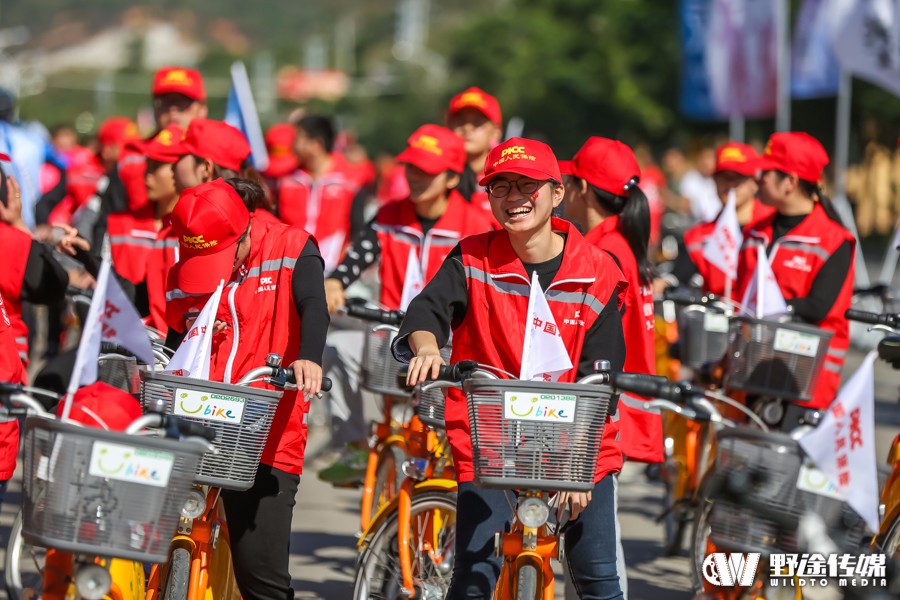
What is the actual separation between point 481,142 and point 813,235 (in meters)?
2.41

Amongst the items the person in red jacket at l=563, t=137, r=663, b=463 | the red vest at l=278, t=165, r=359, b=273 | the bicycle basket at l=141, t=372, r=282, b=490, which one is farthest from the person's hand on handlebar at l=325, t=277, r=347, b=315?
the red vest at l=278, t=165, r=359, b=273

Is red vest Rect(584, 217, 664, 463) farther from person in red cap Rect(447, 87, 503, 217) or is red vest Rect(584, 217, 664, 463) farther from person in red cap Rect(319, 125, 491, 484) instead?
person in red cap Rect(447, 87, 503, 217)

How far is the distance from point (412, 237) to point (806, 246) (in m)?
1.99

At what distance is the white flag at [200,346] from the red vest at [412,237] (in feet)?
9.83

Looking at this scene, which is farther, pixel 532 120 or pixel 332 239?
pixel 532 120

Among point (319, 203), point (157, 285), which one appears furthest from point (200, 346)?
point (319, 203)

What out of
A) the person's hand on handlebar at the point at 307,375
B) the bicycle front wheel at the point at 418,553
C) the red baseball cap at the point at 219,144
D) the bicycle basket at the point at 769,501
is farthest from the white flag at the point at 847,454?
the red baseball cap at the point at 219,144

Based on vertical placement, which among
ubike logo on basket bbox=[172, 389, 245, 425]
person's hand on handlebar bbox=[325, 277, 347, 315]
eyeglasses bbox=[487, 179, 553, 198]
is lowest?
ubike logo on basket bbox=[172, 389, 245, 425]

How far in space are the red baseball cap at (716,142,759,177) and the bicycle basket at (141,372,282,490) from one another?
5.20 meters

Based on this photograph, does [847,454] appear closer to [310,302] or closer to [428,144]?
[310,302]

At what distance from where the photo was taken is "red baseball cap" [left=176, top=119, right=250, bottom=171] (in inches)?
283

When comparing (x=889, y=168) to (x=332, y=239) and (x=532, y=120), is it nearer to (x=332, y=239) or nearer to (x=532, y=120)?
(x=332, y=239)

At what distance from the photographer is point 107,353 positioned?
19.3 ft

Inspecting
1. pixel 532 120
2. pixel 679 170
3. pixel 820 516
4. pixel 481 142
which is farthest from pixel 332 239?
pixel 532 120
